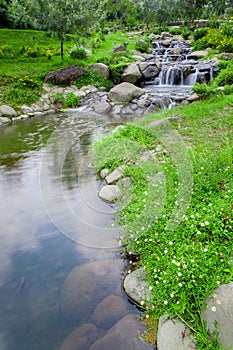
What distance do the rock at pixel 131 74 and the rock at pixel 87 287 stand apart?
43.9ft

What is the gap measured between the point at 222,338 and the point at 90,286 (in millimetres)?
1429

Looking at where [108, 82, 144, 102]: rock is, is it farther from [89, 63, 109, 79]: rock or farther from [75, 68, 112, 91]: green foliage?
[89, 63, 109, 79]: rock

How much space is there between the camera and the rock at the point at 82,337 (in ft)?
7.90

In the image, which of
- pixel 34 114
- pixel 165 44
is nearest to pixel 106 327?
pixel 34 114

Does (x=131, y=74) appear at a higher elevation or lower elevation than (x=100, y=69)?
lower

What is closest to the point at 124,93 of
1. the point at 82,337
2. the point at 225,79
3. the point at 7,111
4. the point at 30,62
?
the point at 225,79

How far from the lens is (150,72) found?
612 inches

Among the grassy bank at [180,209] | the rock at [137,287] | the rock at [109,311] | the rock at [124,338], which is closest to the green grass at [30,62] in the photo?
the grassy bank at [180,209]

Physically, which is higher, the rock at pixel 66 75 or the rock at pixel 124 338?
the rock at pixel 66 75

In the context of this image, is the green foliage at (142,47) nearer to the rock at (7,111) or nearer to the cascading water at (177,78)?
the cascading water at (177,78)

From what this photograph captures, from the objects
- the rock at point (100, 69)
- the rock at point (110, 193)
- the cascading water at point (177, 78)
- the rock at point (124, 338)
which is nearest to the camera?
the rock at point (124, 338)

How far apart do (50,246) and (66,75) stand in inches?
476

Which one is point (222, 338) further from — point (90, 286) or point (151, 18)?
point (151, 18)

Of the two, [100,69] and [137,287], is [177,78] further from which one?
[137,287]
